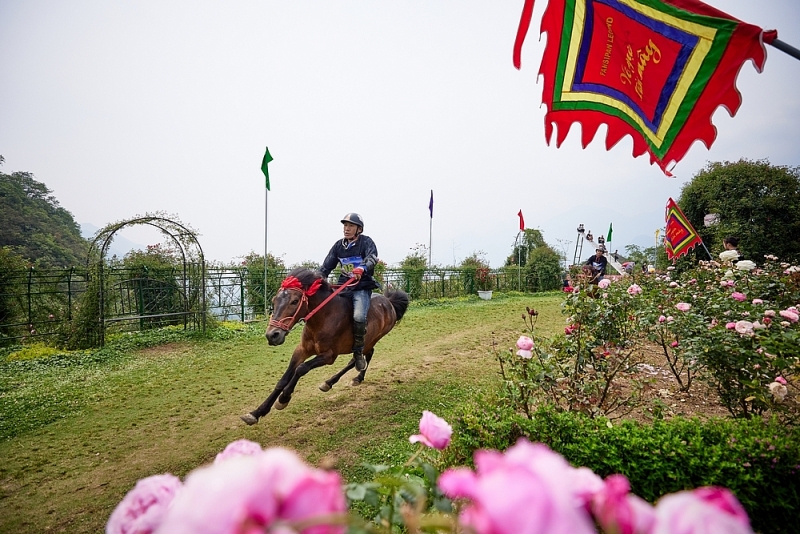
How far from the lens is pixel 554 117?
10.6 ft

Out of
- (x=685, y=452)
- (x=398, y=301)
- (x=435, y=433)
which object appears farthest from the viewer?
(x=398, y=301)

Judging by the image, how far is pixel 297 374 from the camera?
422 centimetres

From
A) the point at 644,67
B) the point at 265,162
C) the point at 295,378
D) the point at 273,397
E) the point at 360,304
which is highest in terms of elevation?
the point at 265,162

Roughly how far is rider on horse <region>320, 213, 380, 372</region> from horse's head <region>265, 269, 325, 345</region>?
29.7 inches

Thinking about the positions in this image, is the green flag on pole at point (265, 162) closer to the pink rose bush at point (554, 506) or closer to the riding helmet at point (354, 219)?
the riding helmet at point (354, 219)

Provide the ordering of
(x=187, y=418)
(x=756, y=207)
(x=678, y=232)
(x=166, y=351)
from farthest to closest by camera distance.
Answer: (x=756, y=207), (x=166, y=351), (x=678, y=232), (x=187, y=418)

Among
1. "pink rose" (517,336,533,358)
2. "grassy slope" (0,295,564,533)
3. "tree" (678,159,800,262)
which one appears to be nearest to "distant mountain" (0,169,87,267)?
"grassy slope" (0,295,564,533)

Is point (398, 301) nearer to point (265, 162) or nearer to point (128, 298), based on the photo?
point (265, 162)

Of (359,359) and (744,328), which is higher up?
(744,328)

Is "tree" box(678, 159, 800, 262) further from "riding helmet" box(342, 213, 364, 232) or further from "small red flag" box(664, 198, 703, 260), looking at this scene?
"riding helmet" box(342, 213, 364, 232)

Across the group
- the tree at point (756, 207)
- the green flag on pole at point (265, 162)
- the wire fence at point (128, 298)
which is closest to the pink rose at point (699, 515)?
the wire fence at point (128, 298)

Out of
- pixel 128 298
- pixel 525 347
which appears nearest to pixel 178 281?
pixel 128 298

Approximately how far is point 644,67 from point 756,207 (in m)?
16.5

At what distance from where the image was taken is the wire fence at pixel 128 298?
877cm
